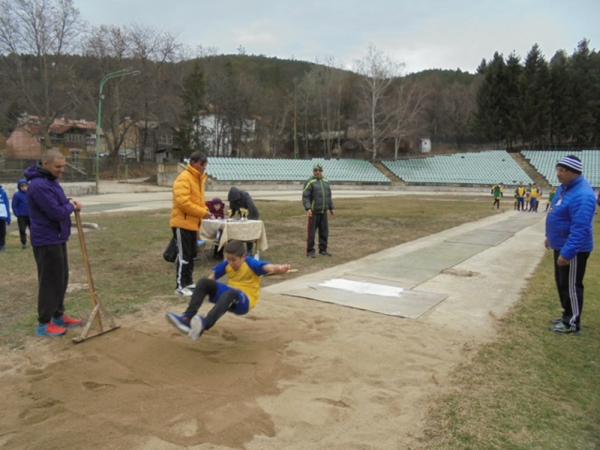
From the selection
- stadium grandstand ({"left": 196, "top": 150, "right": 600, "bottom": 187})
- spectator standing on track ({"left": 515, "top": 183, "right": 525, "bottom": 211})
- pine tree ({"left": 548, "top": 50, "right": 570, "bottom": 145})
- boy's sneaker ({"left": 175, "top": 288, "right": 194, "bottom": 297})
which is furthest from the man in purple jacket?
pine tree ({"left": 548, "top": 50, "right": 570, "bottom": 145})

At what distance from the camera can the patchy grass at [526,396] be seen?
9.77ft

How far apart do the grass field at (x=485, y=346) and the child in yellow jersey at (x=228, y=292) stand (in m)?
1.70

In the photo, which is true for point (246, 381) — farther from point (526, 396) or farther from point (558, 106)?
point (558, 106)

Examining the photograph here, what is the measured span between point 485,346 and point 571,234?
162 cm

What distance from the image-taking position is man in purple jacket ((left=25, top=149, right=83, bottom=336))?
469cm

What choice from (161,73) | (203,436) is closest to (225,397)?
(203,436)

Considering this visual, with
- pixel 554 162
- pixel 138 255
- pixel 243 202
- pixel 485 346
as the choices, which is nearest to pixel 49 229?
pixel 243 202

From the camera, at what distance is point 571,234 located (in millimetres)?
4898

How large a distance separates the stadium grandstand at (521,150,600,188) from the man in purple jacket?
1895 inches

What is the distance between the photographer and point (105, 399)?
340cm

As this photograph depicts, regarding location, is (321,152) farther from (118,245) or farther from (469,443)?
(469,443)

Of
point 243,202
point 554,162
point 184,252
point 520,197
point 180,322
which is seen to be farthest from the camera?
point 554,162

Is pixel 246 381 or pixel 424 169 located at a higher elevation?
pixel 424 169

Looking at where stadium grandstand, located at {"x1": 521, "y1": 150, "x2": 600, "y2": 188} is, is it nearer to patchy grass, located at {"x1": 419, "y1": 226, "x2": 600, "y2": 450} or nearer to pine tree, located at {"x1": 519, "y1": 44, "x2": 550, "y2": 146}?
pine tree, located at {"x1": 519, "y1": 44, "x2": 550, "y2": 146}
